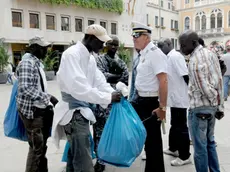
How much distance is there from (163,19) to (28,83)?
4154cm

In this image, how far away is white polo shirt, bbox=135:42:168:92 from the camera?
120 inches

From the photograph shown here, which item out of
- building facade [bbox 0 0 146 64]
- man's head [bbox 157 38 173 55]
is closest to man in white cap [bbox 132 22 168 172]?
man's head [bbox 157 38 173 55]

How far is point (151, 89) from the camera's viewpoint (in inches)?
125

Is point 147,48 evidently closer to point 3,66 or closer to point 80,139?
point 80,139

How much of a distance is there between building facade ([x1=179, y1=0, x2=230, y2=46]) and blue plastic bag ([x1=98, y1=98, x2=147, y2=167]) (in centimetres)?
4428

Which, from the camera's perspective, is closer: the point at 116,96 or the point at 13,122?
the point at 116,96

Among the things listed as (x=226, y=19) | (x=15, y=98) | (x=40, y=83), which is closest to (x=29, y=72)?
(x=40, y=83)

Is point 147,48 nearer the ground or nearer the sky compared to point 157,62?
nearer the sky

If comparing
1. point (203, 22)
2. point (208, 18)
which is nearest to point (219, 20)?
point (208, 18)

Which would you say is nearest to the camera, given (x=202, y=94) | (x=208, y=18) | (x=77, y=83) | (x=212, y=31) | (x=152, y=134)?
(x=77, y=83)

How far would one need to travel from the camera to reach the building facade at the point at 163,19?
3941 centimetres

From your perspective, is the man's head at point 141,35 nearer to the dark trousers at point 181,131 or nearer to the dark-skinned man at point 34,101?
the dark-skinned man at point 34,101

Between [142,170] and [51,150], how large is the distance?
1.67 m

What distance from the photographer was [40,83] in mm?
3072
